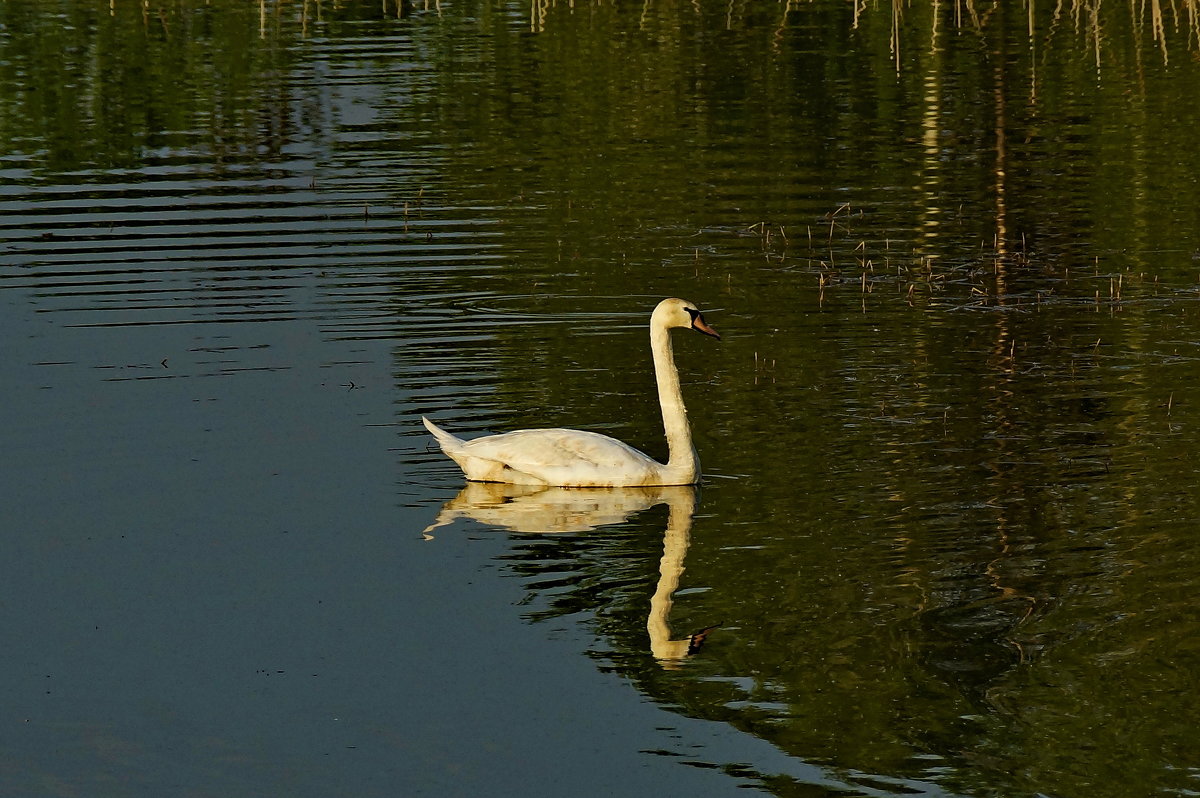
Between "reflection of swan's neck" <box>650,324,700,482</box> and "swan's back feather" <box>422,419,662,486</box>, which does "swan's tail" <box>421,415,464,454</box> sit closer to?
"swan's back feather" <box>422,419,662,486</box>

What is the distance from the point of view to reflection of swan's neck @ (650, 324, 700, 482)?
11594 millimetres

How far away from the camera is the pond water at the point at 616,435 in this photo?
802 cm

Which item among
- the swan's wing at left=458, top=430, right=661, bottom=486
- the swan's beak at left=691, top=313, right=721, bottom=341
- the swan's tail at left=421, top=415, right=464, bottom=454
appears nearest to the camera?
the swan's wing at left=458, top=430, right=661, bottom=486

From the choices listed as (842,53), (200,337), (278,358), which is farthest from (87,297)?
(842,53)

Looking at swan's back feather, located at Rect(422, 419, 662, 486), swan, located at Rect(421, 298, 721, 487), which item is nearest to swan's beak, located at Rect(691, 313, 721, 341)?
swan, located at Rect(421, 298, 721, 487)

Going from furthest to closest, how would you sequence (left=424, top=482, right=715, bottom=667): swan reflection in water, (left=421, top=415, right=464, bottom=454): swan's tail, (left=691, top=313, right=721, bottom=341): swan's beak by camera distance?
(left=691, top=313, right=721, bottom=341): swan's beak < (left=421, top=415, right=464, bottom=454): swan's tail < (left=424, top=482, right=715, bottom=667): swan reflection in water

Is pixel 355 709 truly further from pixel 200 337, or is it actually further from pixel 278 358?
pixel 200 337

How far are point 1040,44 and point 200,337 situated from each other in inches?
864

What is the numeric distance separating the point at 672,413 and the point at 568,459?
799 millimetres

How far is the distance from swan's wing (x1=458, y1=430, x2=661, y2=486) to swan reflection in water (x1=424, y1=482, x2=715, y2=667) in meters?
0.11

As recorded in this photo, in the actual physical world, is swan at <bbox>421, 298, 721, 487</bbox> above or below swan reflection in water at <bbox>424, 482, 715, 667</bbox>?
above

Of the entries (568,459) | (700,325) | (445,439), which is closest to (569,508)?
(568,459)

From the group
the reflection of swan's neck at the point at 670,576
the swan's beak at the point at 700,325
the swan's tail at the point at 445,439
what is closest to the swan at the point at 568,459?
the swan's tail at the point at 445,439

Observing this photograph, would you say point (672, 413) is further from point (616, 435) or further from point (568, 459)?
point (616, 435)
